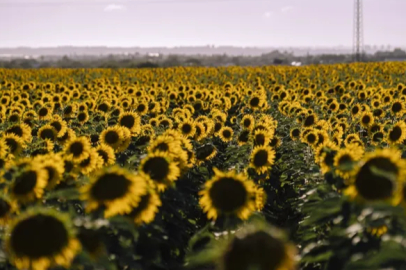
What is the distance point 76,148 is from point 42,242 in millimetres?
2769

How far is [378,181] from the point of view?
3193 mm

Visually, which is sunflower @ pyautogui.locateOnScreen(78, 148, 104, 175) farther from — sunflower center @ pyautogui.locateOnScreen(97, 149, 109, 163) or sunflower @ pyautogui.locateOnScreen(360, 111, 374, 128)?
sunflower @ pyautogui.locateOnScreen(360, 111, 374, 128)

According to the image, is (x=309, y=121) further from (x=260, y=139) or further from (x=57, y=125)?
(x=57, y=125)

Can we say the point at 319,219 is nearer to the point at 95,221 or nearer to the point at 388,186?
the point at 388,186

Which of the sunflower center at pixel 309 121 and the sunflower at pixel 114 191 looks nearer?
the sunflower at pixel 114 191

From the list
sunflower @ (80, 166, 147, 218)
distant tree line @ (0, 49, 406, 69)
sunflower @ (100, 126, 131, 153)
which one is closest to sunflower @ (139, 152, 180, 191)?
sunflower @ (80, 166, 147, 218)

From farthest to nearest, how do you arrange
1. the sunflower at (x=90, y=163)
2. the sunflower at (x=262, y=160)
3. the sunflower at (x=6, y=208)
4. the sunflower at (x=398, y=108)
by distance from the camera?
the sunflower at (x=398, y=108) → the sunflower at (x=262, y=160) → the sunflower at (x=90, y=163) → the sunflower at (x=6, y=208)

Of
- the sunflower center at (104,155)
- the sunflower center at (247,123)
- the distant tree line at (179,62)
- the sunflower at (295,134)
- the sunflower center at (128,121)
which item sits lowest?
the sunflower at (295,134)

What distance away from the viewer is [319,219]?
381 centimetres

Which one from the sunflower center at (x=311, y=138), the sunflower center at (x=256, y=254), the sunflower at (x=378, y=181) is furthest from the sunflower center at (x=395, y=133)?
the sunflower center at (x=256, y=254)

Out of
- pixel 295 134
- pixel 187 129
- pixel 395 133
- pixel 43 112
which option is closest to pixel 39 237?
pixel 187 129

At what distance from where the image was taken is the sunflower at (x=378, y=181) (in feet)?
9.99

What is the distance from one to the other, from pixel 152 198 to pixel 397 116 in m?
8.01

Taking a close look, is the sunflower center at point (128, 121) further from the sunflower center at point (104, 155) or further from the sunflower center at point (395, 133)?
the sunflower center at point (395, 133)
